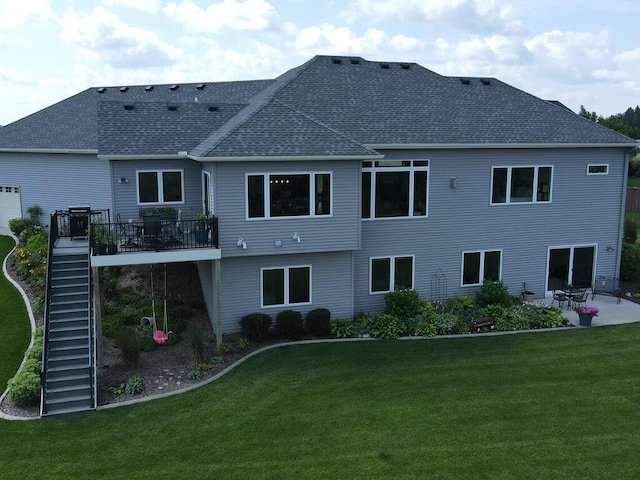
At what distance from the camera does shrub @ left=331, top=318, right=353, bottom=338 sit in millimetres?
17656

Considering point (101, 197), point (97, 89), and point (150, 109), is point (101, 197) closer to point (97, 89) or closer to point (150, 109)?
point (150, 109)

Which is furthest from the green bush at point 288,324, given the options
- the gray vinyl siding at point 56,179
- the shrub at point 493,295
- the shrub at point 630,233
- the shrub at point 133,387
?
the shrub at point 630,233

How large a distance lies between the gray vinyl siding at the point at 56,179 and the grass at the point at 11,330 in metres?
5.23

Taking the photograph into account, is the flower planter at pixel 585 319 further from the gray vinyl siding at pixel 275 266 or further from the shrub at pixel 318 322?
the shrub at pixel 318 322

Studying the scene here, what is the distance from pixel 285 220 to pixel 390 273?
4659 millimetres

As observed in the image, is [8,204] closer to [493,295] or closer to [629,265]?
[493,295]

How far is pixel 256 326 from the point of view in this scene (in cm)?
1686

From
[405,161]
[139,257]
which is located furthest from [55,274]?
[405,161]

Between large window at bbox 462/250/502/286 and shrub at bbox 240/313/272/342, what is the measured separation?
7.64m

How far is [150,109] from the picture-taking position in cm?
2070

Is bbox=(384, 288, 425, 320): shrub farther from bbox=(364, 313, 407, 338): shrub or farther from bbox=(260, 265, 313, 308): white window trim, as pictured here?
bbox=(260, 265, 313, 308): white window trim

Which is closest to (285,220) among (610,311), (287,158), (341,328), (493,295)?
(287,158)

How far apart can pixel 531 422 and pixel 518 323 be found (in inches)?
252

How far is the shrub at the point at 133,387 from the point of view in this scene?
1386 cm
